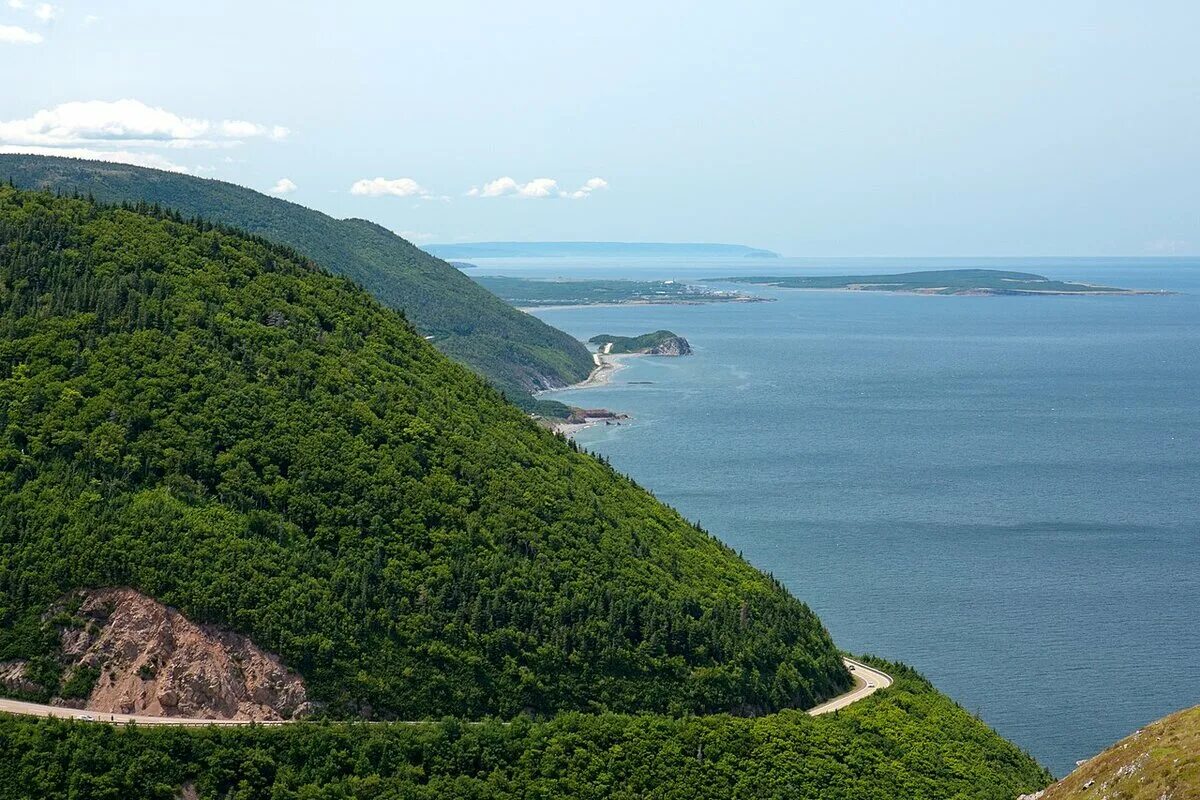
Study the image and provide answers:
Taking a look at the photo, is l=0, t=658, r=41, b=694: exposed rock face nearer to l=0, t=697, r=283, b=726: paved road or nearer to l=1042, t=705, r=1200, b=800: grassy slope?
l=0, t=697, r=283, b=726: paved road

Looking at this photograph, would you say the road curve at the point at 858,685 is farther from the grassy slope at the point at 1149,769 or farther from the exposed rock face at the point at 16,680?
the exposed rock face at the point at 16,680

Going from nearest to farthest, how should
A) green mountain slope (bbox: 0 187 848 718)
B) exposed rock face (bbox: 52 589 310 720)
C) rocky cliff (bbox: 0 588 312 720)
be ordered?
rocky cliff (bbox: 0 588 312 720)
exposed rock face (bbox: 52 589 310 720)
green mountain slope (bbox: 0 187 848 718)

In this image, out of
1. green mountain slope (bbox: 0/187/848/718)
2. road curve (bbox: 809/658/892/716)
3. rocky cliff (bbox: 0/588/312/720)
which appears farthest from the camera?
road curve (bbox: 809/658/892/716)

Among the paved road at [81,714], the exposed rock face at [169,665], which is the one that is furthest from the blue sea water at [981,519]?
the paved road at [81,714]

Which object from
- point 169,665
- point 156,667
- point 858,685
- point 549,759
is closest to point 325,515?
point 169,665

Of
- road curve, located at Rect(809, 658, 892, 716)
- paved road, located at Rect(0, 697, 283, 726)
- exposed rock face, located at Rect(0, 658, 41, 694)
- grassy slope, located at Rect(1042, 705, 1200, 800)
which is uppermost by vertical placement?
grassy slope, located at Rect(1042, 705, 1200, 800)

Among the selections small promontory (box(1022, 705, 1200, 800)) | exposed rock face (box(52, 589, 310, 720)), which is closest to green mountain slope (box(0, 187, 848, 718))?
exposed rock face (box(52, 589, 310, 720))

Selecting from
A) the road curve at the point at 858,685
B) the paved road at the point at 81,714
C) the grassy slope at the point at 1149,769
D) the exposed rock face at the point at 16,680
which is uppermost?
the grassy slope at the point at 1149,769
